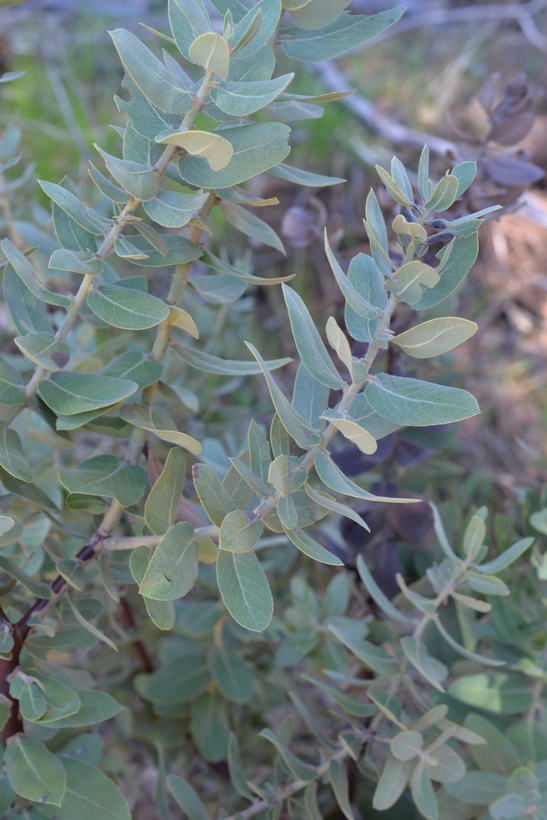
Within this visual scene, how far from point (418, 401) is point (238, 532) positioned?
20cm

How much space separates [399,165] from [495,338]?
7.39 feet

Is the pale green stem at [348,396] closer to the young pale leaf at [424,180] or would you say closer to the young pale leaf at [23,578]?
the young pale leaf at [424,180]

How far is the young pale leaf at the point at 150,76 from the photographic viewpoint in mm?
546

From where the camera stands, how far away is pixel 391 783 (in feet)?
2.60

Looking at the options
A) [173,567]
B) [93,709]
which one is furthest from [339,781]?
[173,567]

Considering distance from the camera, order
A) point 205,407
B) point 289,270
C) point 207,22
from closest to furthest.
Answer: point 207,22 → point 205,407 → point 289,270

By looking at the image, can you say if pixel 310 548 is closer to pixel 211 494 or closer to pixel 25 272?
pixel 211 494

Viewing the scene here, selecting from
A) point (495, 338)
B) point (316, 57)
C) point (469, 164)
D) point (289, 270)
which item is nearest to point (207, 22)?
point (316, 57)

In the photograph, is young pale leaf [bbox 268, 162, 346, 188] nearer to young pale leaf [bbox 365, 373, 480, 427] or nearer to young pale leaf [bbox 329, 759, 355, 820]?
young pale leaf [bbox 365, 373, 480, 427]

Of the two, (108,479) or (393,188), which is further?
(108,479)

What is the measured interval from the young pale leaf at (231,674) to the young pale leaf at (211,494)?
593 millimetres

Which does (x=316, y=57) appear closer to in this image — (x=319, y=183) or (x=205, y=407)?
(x=319, y=183)

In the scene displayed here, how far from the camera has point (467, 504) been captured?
201 centimetres

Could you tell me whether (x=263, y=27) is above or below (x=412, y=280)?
above
